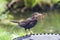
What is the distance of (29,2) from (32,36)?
0.95 feet

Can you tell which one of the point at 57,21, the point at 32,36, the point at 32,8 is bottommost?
the point at 32,36

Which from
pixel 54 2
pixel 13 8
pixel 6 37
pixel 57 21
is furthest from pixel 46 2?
pixel 6 37

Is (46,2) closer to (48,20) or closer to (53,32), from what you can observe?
(48,20)

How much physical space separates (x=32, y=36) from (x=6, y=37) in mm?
218

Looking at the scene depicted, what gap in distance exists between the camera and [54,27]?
1.47 m

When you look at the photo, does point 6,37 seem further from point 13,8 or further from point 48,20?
point 48,20

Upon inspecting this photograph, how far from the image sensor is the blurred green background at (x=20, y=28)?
1.47 meters

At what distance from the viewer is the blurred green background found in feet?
4.82

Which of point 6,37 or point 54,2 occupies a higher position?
point 54,2

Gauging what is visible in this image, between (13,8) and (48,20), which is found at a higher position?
(13,8)

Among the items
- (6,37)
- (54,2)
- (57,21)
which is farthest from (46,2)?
(6,37)

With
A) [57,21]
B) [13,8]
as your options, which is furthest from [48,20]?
[13,8]

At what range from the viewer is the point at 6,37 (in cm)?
146

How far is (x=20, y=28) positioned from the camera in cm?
148
